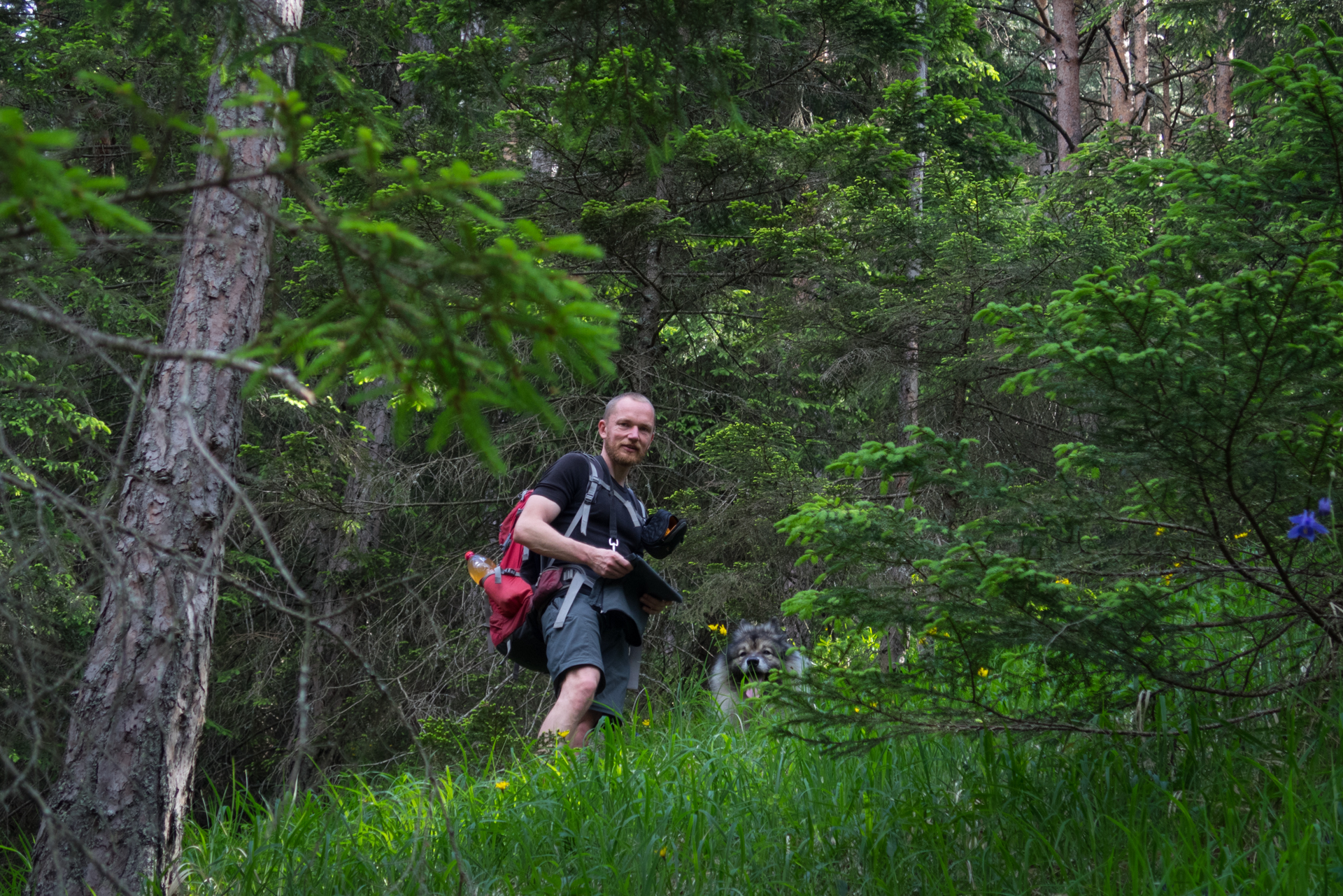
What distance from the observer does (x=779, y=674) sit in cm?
285

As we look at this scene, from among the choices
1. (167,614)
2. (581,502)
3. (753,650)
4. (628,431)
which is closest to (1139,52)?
(753,650)

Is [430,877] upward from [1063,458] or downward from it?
downward

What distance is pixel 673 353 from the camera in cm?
916

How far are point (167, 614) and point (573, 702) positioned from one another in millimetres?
1905

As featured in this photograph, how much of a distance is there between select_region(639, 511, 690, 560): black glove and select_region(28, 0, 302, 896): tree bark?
191 cm

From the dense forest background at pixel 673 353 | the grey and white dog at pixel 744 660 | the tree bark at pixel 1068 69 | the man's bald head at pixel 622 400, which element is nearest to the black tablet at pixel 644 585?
the man's bald head at pixel 622 400

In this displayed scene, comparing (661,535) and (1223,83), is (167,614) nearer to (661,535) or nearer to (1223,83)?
(661,535)

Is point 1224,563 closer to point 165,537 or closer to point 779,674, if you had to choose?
point 779,674

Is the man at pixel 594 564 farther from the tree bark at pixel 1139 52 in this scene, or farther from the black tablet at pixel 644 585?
the tree bark at pixel 1139 52

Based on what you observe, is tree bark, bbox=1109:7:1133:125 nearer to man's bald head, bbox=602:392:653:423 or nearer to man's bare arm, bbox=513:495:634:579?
man's bald head, bbox=602:392:653:423

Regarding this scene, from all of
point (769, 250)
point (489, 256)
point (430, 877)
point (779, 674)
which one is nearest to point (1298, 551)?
point (779, 674)

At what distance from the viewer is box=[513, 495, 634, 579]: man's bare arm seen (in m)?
4.08

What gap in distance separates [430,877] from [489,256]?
2320mm

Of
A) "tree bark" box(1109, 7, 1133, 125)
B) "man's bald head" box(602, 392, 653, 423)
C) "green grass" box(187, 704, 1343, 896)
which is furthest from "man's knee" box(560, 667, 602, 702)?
"tree bark" box(1109, 7, 1133, 125)
